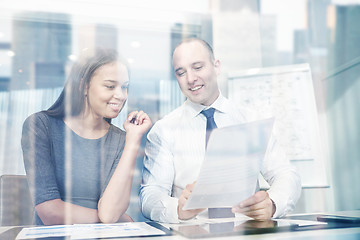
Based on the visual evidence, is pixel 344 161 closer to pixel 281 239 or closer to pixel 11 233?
pixel 281 239

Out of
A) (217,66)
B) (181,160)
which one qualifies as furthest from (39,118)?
(217,66)

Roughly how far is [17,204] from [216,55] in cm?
121

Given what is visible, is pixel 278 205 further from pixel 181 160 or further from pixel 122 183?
pixel 122 183

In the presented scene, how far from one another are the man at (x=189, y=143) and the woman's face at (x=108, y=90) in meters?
0.22

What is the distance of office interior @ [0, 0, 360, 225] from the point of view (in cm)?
154

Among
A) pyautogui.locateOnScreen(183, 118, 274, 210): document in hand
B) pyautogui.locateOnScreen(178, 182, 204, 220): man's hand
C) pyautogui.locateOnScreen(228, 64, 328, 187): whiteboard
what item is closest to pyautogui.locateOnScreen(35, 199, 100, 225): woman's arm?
pyautogui.locateOnScreen(178, 182, 204, 220): man's hand

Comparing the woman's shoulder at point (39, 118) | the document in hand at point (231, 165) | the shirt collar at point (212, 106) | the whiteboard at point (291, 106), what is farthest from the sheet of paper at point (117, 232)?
the whiteboard at point (291, 106)

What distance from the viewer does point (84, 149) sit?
59.5 inches

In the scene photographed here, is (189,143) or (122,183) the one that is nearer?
(122,183)

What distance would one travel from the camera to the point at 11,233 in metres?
0.98

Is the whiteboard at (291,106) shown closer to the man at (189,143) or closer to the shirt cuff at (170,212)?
the man at (189,143)

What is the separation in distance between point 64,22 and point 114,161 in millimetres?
751

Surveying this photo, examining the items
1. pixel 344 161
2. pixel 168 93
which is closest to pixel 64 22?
pixel 168 93

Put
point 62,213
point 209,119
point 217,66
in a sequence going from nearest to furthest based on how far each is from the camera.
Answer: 1. point 62,213
2. point 209,119
3. point 217,66
